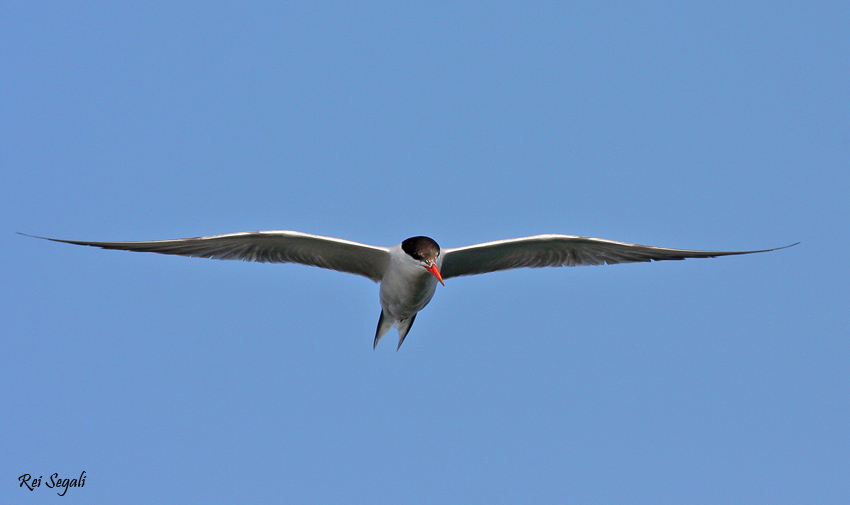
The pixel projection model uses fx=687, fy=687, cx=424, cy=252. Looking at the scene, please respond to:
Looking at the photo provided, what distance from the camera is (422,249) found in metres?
8.50

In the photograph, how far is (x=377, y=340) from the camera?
428 inches

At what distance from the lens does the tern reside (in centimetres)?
895

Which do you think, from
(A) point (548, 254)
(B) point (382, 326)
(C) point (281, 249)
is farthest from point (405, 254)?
(A) point (548, 254)

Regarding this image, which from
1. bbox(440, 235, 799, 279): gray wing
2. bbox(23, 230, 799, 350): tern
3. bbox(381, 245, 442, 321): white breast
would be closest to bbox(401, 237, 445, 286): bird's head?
bbox(23, 230, 799, 350): tern

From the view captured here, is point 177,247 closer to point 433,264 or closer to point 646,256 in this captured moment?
point 433,264

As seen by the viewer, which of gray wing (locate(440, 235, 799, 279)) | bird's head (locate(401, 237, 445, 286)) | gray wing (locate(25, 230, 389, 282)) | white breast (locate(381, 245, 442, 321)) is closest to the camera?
bird's head (locate(401, 237, 445, 286))

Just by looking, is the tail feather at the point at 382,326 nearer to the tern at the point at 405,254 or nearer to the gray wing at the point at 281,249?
the tern at the point at 405,254

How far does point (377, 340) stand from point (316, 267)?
5.11 ft

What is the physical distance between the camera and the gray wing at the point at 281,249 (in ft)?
29.6

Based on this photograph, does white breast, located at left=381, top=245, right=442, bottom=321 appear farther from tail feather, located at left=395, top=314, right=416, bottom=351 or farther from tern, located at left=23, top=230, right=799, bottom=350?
tail feather, located at left=395, top=314, right=416, bottom=351

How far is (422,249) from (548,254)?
2.55 metres

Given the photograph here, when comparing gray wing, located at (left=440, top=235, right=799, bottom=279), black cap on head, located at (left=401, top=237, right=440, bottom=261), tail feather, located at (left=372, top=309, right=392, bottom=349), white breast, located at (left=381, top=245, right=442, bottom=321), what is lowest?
tail feather, located at (left=372, top=309, right=392, bottom=349)

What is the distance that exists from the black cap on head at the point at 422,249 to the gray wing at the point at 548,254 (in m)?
Result: 0.76

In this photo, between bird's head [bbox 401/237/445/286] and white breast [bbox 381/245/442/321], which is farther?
white breast [bbox 381/245/442/321]
